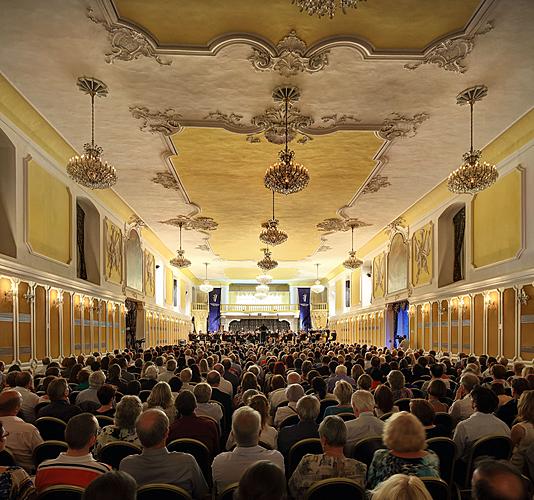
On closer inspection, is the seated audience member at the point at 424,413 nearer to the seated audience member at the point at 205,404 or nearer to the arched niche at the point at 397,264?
the seated audience member at the point at 205,404

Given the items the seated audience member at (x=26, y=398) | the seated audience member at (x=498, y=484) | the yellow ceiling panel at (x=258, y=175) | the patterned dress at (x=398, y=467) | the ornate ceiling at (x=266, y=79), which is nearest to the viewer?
the seated audience member at (x=498, y=484)

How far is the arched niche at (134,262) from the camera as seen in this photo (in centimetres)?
2284

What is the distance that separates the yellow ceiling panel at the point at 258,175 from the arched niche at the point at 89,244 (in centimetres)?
324

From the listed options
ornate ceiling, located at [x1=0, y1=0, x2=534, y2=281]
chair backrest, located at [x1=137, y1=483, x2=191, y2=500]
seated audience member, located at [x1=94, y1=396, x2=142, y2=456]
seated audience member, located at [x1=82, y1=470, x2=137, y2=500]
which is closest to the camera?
seated audience member, located at [x1=82, y1=470, x2=137, y2=500]

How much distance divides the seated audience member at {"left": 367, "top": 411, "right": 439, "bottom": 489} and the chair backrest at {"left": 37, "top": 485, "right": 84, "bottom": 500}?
2.02 meters

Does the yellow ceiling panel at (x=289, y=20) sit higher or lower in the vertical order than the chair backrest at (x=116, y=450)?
higher

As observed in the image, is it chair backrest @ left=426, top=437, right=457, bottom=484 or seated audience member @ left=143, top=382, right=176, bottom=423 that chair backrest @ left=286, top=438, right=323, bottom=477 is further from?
seated audience member @ left=143, top=382, right=176, bottom=423

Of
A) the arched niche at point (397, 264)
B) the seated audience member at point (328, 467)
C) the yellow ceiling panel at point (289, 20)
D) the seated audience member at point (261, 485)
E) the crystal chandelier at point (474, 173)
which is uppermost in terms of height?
the yellow ceiling panel at point (289, 20)

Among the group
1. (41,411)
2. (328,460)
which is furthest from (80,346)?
(328,460)

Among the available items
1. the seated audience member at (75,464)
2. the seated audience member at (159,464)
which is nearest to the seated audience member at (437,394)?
the seated audience member at (159,464)

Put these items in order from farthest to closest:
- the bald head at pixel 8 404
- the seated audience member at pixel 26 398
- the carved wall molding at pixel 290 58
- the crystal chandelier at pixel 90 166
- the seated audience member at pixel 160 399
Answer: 1. the crystal chandelier at pixel 90 166
2. the carved wall molding at pixel 290 58
3. the seated audience member at pixel 26 398
4. the seated audience member at pixel 160 399
5. the bald head at pixel 8 404

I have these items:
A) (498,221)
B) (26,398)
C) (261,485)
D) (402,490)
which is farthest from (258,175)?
(402,490)

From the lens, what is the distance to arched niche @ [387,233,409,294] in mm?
23127

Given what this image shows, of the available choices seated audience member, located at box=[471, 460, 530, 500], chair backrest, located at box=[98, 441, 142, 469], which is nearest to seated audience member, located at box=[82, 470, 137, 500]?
seated audience member, located at box=[471, 460, 530, 500]
